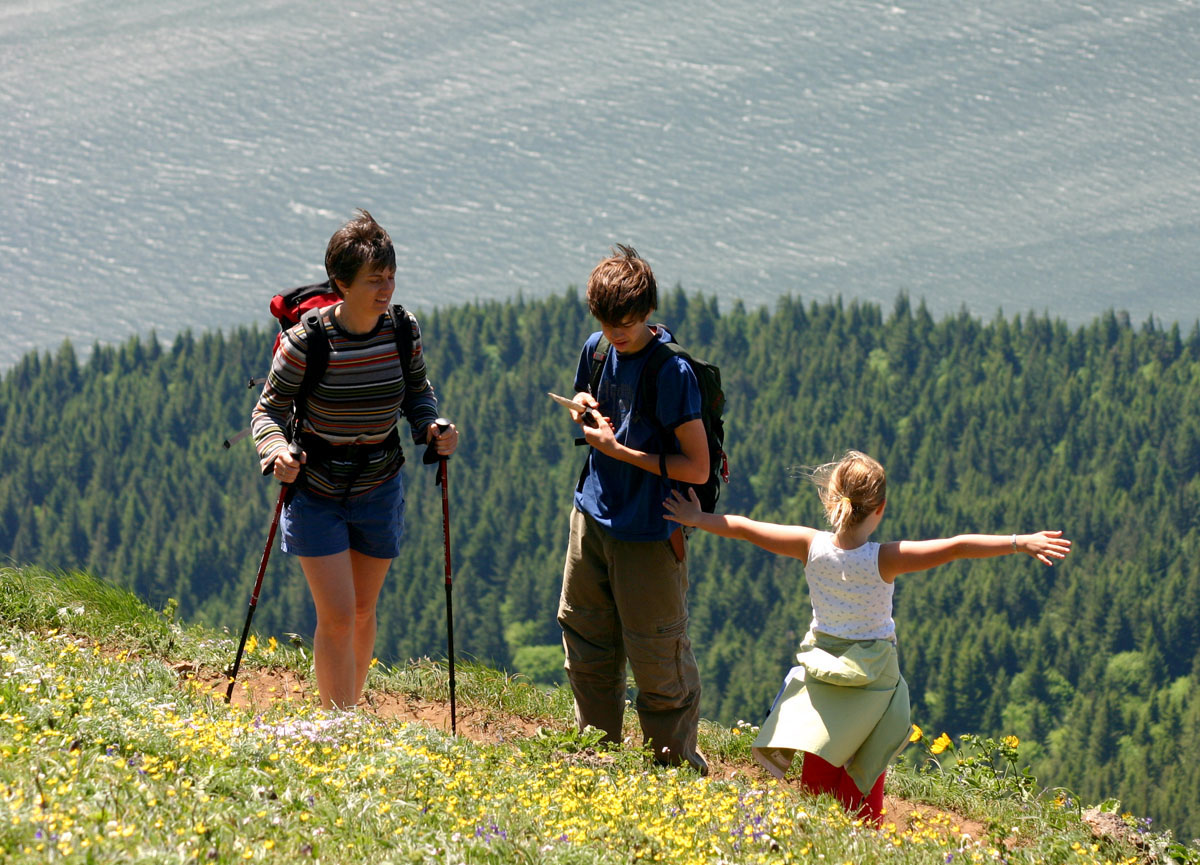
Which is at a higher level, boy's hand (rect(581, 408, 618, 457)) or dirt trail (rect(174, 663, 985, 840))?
boy's hand (rect(581, 408, 618, 457))

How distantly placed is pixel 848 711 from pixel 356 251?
9.63ft

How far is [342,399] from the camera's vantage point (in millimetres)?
5793

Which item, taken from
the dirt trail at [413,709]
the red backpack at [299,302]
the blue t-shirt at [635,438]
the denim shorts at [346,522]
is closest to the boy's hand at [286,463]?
the denim shorts at [346,522]

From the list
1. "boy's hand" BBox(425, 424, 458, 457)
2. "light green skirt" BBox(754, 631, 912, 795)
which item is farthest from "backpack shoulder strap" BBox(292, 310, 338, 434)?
"light green skirt" BBox(754, 631, 912, 795)

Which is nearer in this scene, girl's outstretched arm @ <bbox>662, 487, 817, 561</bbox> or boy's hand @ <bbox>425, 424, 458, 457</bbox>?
girl's outstretched arm @ <bbox>662, 487, 817, 561</bbox>

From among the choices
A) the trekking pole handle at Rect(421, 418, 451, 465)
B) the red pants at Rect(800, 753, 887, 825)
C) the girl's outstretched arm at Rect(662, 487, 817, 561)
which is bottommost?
the red pants at Rect(800, 753, 887, 825)

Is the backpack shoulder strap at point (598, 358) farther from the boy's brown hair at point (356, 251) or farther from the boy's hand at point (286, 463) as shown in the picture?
the boy's hand at point (286, 463)

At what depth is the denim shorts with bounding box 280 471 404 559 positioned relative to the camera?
5832 millimetres

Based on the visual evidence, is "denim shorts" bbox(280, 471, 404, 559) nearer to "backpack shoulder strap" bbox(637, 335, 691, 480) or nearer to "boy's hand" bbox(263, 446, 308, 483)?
"boy's hand" bbox(263, 446, 308, 483)

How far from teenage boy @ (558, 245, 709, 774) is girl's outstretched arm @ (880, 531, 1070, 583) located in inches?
35.2

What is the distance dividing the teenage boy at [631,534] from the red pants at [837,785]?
602 millimetres

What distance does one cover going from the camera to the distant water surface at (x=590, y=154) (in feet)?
453

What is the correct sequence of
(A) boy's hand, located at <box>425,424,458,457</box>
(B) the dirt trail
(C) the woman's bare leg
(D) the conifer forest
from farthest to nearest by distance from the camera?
(D) the conifer forest → (B) the dirt trail → (C) the woman's bare leg → (A) boy's hand, located at <box>425,424,458,457</box>

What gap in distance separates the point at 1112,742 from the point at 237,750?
4772 inches
